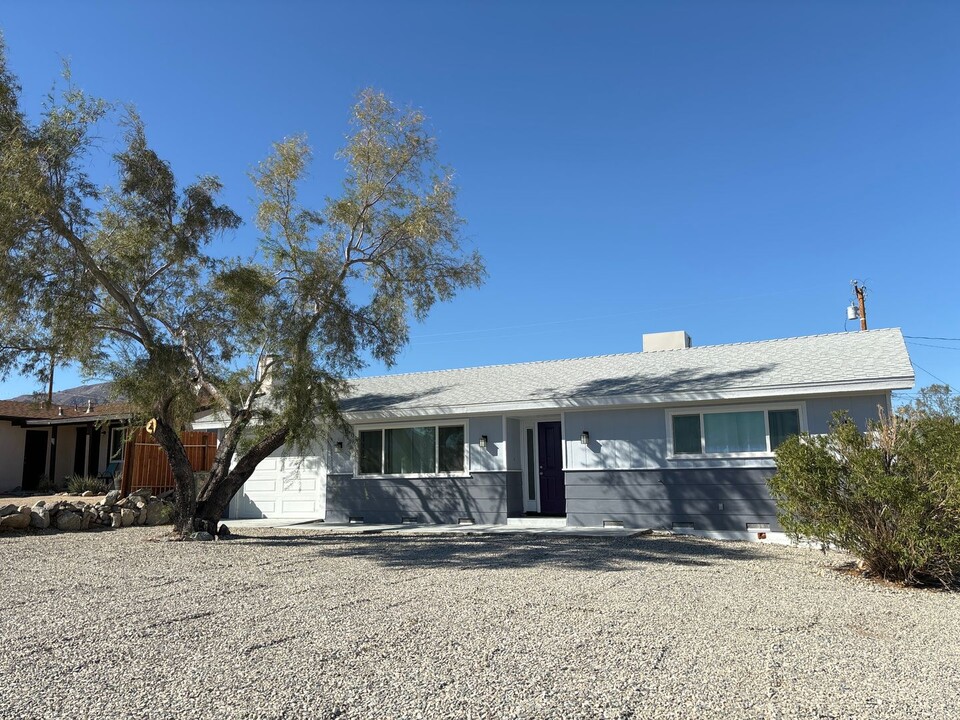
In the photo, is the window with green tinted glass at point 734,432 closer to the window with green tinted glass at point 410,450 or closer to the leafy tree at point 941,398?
the window with green tinted glass at point 410,450

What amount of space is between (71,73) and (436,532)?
32.6ft

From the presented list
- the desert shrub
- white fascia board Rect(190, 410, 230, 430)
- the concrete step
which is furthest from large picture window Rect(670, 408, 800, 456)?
the desert shrub

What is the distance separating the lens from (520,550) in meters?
10.2

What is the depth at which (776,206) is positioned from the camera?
17.4 m

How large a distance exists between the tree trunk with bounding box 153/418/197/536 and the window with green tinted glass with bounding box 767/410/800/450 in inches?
391

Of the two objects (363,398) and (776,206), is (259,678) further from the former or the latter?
(776,206)

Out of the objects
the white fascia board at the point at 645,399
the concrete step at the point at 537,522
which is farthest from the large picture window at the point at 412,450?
the concrete step at the point at 537,522

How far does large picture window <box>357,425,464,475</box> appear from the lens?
1448 cm

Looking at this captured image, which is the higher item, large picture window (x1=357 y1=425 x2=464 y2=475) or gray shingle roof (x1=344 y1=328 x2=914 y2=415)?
gray shingle roof (x1=344 y1=328 x2=914 y2=415)

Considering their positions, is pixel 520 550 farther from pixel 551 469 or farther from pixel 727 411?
pixel 727 411

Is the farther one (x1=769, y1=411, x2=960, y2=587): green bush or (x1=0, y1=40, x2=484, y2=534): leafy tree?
(x1=0, y1=40, x2=484, y2=534): leafy tree

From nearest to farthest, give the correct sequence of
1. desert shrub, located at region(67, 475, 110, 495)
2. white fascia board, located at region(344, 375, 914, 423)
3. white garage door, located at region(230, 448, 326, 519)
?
white fascia board, located at region(344, 375, 914, 423) < white garage door, located at region(230, 448, 326, 519) < desert shrub, located at region(67, 475, 110, 495)

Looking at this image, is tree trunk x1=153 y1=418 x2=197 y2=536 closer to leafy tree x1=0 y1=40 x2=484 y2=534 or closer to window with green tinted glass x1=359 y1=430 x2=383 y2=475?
leafy tree x1=0 y1=40 x2=484 y2=534

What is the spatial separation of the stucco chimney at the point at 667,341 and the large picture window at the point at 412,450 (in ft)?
17.2
